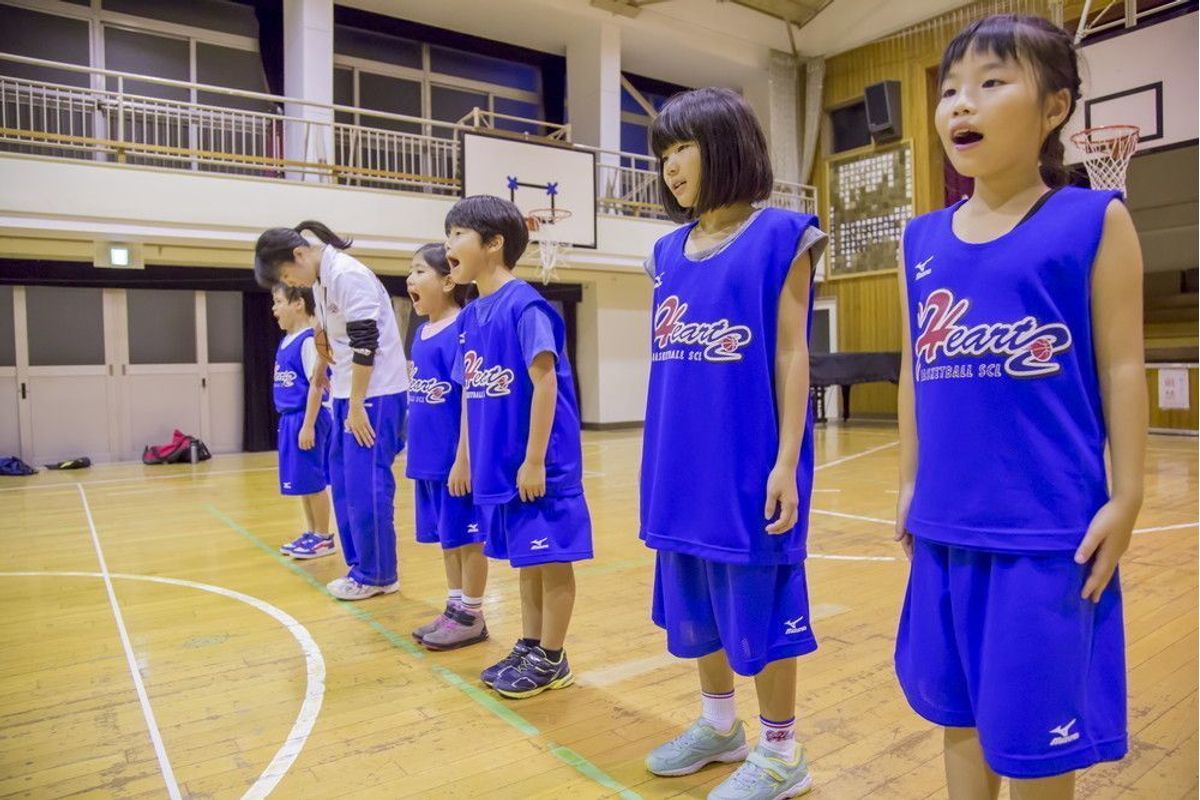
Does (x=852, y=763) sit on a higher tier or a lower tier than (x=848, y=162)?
lower

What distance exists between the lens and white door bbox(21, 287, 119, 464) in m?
8.94

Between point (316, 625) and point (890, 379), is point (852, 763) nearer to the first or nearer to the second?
point (316, 625)

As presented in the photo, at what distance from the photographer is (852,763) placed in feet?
5.97

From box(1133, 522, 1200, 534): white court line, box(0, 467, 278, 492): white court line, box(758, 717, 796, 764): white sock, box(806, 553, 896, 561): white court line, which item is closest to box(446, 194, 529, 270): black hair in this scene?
box(758, 717, 796, 764): white sock

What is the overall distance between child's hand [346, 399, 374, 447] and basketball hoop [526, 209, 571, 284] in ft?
22.5

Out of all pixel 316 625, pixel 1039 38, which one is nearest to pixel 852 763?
pixel 1039 38

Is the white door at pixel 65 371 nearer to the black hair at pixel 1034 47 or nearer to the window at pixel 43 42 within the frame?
the window at pixel 43 42

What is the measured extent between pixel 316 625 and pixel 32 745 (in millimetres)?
1030

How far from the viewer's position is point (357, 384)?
2.99 metres

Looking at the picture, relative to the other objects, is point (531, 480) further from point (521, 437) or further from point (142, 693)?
point (142, 693)

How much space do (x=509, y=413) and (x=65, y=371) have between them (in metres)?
9.06

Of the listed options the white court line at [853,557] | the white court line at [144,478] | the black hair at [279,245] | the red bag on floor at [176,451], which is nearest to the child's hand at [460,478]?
the black hair at [279,245]

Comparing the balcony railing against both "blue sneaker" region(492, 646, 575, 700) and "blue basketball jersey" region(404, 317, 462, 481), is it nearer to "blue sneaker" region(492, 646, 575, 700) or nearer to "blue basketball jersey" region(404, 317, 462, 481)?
"blue basketball jersey" region(404, 317, 462, 481)

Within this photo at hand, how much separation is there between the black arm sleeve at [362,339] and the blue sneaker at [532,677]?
1302 mm
